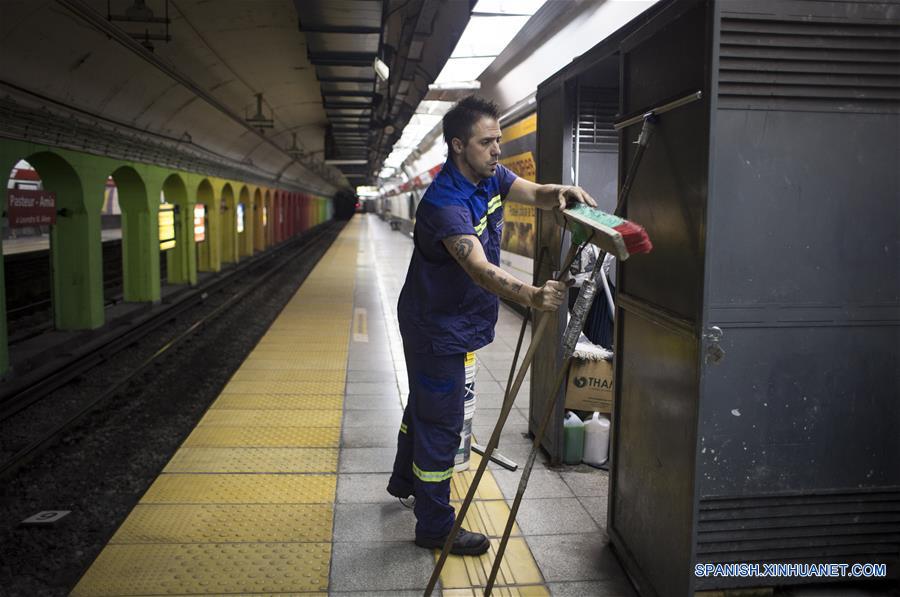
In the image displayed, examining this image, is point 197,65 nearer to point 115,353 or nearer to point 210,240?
point 115,353

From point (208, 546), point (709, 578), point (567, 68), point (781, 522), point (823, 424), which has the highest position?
point (567, 68)

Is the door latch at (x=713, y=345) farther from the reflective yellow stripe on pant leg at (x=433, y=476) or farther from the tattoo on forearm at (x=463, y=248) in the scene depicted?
the reflective yellow stripe on pant leg at (x=433, y=476)

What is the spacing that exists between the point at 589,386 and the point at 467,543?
5.38ft

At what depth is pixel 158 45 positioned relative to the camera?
950cm

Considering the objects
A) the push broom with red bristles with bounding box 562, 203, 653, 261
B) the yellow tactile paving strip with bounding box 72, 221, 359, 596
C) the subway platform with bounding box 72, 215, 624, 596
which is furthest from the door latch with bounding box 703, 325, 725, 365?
the yellow tactile paving strip with bounding box 72, 221, 359, 596

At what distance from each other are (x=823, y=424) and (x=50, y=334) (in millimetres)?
10218

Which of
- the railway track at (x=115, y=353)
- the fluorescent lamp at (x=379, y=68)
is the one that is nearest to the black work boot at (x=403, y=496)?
the railway track at (x=115, y=353)

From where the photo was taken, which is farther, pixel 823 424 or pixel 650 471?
pixel 650 471

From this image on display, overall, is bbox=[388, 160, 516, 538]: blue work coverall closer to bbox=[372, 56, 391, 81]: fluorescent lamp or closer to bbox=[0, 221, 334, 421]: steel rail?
bbox=[0, 221, 334, 421]: steel rail

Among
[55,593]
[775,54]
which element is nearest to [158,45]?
[55,593]

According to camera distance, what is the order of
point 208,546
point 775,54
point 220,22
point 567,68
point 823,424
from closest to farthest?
point 775,54, point 823,424, point 208,546, point 567,68, point 220,22

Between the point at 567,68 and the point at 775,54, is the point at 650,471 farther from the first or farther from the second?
the point at 567,68

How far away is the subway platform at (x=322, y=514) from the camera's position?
126 inches

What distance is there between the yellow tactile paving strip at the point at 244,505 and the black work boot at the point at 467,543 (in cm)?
58
